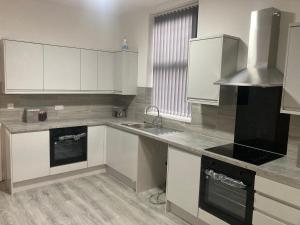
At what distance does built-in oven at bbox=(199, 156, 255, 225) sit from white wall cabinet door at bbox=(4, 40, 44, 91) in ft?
8.42

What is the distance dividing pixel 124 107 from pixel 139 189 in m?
1.63

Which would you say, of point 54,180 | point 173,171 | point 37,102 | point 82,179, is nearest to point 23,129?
point 37,102

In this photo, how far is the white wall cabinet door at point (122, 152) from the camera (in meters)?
3.39

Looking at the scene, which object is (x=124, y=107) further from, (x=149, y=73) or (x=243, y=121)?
(x=243, y=121)

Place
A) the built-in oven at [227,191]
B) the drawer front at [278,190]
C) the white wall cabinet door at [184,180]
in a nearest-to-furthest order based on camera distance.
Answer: the drawer front at [278,190], the built-in oven at [227,191], the white wall cabinet door at [184,180]

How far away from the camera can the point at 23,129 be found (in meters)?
3.23

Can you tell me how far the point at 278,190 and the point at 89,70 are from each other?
3161 millimetres

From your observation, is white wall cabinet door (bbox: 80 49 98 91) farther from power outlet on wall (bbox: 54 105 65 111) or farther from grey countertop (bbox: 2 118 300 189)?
grey countertop (bbox: 2 118 300 189)

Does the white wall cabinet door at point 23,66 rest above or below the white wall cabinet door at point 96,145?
above

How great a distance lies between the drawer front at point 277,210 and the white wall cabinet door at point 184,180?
655 mm

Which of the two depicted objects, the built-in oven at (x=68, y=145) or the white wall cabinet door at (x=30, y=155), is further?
the built-in oven at (x=68, y=145)

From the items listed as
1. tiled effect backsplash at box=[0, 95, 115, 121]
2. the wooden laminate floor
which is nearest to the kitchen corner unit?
tiled effect backsplash at box=[0, 95, 115, 121]

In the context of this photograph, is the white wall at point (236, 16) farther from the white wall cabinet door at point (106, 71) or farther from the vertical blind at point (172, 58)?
the white wall cabinet door at point (106, 71)

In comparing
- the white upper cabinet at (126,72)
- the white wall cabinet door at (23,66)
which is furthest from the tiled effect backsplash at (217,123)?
the white wall cabinet door at (23,66)
